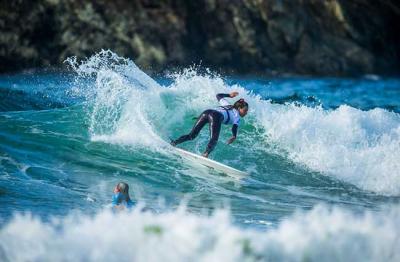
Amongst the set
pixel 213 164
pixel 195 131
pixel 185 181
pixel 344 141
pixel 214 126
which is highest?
pixel 344 141

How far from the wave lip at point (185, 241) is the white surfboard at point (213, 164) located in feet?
14.5

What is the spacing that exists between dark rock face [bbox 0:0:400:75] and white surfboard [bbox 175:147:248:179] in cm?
1496

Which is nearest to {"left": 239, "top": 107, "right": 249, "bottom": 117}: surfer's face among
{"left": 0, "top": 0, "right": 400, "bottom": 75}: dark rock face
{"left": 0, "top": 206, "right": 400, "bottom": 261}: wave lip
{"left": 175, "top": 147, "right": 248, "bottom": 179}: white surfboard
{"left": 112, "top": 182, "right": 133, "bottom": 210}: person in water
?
{"left": 175, "top": 147, "right": 248, "bottom": 179}: white surfboard

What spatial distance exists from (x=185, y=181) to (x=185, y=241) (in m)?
4.72

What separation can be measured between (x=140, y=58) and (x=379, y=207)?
17702 mm

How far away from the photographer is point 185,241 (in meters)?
5.33

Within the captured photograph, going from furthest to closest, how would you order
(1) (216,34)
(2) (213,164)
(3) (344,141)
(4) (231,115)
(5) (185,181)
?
(1) (216,34) → (3) (344,141) → (4) (231,115) → (2) (213,164) → (5) (185,181)

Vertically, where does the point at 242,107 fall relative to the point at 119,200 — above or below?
above

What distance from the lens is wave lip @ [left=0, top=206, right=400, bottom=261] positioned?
5254 millimetres

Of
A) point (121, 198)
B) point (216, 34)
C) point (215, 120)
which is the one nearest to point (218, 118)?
point (215, 120)

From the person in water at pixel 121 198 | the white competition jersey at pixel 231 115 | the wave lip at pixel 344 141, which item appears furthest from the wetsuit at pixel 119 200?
the wave lip at pixel 344 141

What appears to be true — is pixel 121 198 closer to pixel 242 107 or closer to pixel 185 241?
pixel 185 241

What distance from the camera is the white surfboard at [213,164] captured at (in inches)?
409

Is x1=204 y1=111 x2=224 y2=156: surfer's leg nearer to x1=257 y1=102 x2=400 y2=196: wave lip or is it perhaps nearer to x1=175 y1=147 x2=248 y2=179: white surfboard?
x1=175 y1=147 x2=248 y2=179: white surfboard
